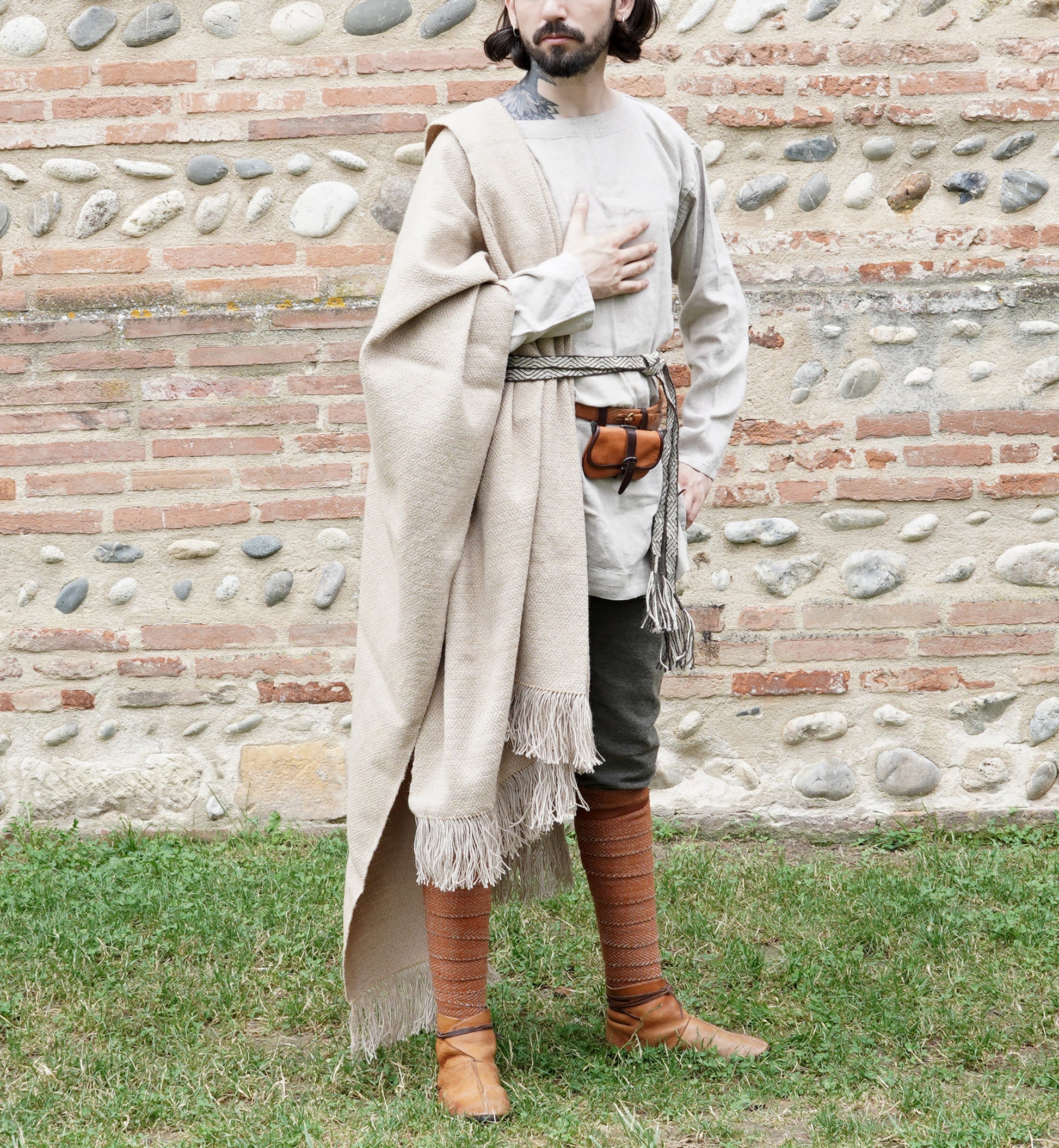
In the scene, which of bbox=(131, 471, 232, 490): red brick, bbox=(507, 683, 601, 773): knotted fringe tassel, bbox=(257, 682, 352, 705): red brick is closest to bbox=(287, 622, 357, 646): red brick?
bbox=(257, 682, 352, 705): red brick

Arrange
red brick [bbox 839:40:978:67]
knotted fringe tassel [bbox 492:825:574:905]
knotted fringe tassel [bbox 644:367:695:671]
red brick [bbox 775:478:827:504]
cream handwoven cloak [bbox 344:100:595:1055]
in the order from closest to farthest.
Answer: cream handwoven cloak [bbox 344:100:595:1055]
knotted fringe tassel [bbox 644:367:695:671]
knotted fringe tassel [bbox 492:825:574:905]
red brick [bbox 839:40:978:67]
red brick [bbox 775:478:827:504]

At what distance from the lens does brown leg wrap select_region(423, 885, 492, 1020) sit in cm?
220

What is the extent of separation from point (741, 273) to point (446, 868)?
2.13m

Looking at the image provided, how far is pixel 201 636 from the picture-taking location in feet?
11.8

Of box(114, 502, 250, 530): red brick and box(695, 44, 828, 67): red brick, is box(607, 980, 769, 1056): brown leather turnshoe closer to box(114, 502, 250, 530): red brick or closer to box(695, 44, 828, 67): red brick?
box(114, 502, 250, 530): red brick

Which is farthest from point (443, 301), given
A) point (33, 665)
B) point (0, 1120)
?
point (33, 665)

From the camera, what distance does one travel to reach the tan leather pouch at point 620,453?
2123 mm

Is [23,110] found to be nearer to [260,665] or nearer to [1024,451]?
[260,665]

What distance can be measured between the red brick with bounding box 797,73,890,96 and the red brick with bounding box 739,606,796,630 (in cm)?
145

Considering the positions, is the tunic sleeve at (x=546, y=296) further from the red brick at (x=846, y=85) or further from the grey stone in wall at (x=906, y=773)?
the grey stone in wall at (x=906, y=773)

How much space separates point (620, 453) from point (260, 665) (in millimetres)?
1803

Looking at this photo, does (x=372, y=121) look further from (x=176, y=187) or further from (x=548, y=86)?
(x=548, y=86)

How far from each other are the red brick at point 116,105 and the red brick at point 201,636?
145 cm

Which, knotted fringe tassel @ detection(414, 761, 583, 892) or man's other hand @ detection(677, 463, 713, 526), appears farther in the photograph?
man's other hand @ detection(677, 463, 713, 526)
